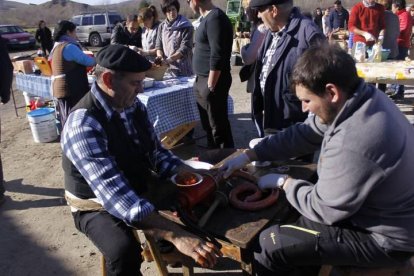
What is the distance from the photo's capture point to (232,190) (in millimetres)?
1869

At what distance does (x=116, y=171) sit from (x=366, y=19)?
16.2ft

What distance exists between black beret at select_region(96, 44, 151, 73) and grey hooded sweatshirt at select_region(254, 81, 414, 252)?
3.23 feet

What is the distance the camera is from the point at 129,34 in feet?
21.1

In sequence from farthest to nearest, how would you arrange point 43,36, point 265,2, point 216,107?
point 43,36 < point 216,107 < point 265,2

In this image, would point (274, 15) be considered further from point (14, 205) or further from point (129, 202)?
point (14, 205)

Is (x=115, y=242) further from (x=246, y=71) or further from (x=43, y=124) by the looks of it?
(x=43, y=124)

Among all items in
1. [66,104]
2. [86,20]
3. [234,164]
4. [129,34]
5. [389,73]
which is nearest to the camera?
[234,164]

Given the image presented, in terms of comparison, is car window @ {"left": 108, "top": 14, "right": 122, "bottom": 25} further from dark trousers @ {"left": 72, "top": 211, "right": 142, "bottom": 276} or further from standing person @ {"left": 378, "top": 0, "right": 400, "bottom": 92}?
dark trousers @ {"left": 72, "top": 211, "right": 142, "bottom": 276}

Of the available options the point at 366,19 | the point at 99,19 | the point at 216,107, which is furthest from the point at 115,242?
the point at 99,19

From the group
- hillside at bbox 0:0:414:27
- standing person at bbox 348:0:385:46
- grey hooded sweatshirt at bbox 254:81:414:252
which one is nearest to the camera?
grey hooded sweatshirt at bbox 254:81:414:252

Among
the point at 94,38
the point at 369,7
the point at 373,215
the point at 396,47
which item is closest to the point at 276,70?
the point at 373,215

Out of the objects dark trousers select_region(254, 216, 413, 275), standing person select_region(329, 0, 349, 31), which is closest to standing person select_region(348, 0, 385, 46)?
dark trousers select_region(254, 216, 413, 275)

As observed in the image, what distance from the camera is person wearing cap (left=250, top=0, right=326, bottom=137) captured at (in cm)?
251

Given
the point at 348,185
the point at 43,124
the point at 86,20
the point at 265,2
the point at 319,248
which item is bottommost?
the point at 43,124
